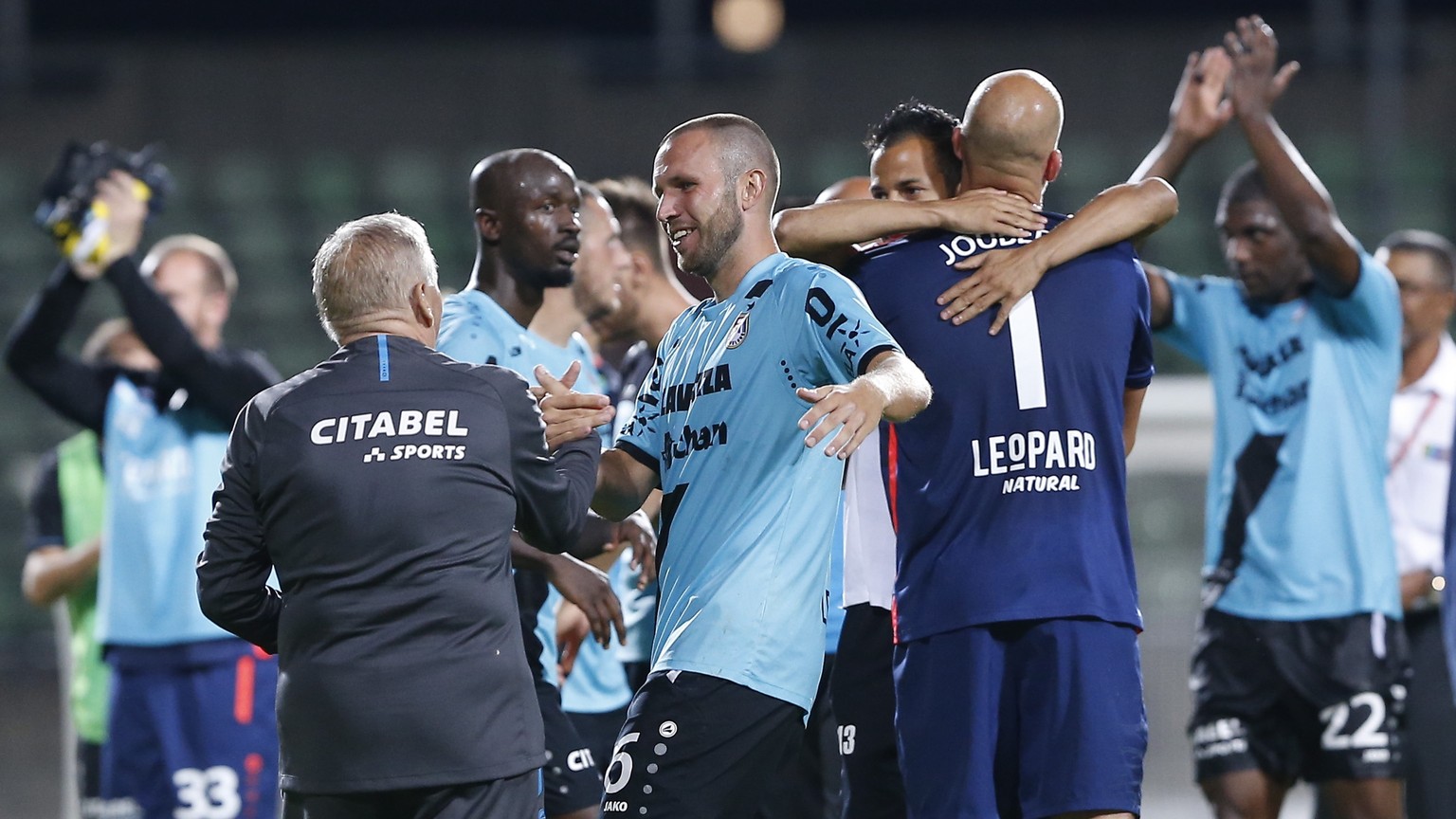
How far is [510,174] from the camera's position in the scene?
5020mm

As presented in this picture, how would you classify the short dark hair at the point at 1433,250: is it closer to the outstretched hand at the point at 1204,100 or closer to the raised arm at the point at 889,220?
the outstretched hand at the point at 1204,100

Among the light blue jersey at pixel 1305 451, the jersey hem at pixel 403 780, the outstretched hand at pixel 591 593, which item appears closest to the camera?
the jersey hem at pixel 403 780

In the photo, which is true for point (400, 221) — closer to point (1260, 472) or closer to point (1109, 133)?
point (1260, 472)

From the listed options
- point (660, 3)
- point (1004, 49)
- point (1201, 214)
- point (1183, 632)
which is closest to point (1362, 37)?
point (1201, 214)

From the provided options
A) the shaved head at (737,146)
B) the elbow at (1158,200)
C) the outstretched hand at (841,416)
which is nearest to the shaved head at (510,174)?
the shaved head at (737,146)

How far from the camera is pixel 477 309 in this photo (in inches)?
194

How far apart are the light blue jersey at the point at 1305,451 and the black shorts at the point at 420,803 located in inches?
123

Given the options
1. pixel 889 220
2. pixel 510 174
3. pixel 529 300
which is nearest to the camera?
pixel 889 220

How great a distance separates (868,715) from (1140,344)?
4.06 feet

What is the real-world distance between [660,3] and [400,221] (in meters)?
11.9

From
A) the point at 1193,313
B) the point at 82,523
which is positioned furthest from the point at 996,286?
the point at 82,523

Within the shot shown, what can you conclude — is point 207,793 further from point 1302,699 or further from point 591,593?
point 1302,699

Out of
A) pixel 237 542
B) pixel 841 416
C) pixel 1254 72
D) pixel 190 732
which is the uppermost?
pixel 1254 72

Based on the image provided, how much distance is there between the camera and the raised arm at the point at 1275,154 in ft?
17.5
